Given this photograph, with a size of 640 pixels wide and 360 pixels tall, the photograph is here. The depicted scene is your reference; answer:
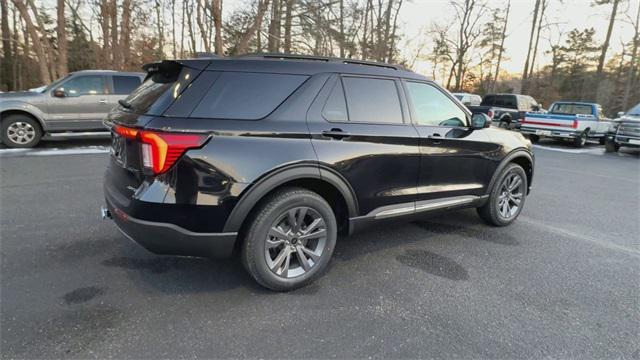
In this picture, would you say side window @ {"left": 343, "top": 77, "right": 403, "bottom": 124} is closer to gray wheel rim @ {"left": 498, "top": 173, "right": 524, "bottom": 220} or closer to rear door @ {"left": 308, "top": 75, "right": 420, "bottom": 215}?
rear door @ {"left": 308, "top": 75, "right": 420, "bottom": 215}

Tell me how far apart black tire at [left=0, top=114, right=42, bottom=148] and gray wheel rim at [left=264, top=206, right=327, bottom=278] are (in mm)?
8618

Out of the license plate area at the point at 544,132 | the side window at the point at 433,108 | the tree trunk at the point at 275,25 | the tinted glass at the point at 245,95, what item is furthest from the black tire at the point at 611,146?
the tinted glass at the point at 245,95

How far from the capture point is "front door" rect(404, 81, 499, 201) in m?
3.60

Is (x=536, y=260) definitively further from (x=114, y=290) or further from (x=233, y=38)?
(x=233, y=38)

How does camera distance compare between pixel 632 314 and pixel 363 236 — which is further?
pixel 363 236

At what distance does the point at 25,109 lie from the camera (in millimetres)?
8391

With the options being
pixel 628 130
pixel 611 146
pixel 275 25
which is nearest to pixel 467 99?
pixel 611 146

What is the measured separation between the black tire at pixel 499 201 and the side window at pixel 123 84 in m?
9.00

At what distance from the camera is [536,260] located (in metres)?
3.67

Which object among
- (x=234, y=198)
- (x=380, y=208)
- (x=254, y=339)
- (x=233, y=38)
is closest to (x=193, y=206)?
(x=234, y=198)

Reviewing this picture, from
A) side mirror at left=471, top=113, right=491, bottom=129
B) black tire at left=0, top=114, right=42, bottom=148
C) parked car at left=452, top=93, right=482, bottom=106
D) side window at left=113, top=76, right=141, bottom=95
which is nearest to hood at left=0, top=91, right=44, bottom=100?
black tire at left=0, top=114, right=42, bottom=148

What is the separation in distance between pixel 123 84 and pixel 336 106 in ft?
28.0

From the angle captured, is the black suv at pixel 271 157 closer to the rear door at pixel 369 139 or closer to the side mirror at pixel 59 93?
the rear door at pixel 369 139

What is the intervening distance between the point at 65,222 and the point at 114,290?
185cm
